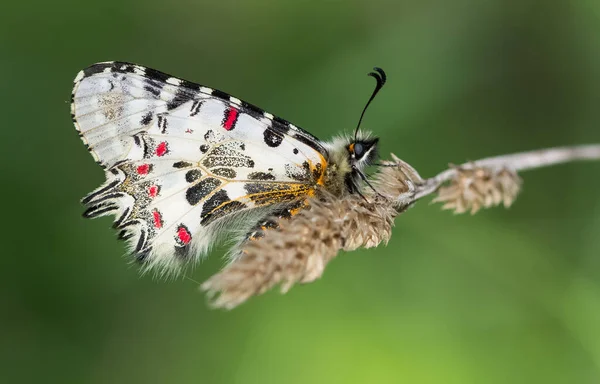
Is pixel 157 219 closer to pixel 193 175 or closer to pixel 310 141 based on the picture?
pixel 193 175

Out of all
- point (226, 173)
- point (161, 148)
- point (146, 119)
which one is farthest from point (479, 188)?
point (146, 119)

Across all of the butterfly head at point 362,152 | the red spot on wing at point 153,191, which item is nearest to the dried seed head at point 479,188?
the butterfly head at point 362,152

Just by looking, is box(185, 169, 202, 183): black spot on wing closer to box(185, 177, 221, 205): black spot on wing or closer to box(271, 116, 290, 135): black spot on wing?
box(185, 177, 221, 205): black spot on wing

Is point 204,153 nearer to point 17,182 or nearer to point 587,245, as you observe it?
point 17,182

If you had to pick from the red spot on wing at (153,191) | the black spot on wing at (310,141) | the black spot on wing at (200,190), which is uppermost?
the black spot on wing at (310,141)

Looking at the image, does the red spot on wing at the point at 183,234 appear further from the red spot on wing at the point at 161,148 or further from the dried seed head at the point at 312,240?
the dried seed head at the point at 312,240

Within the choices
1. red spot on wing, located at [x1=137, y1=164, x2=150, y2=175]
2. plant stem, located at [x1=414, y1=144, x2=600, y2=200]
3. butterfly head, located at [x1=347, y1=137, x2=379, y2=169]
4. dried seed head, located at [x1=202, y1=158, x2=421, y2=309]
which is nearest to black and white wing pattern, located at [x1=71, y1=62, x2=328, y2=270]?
red spot on wing, located at [x1=137, y1=164, x2=150, y2=175]

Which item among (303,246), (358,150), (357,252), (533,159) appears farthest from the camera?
(357,252)
